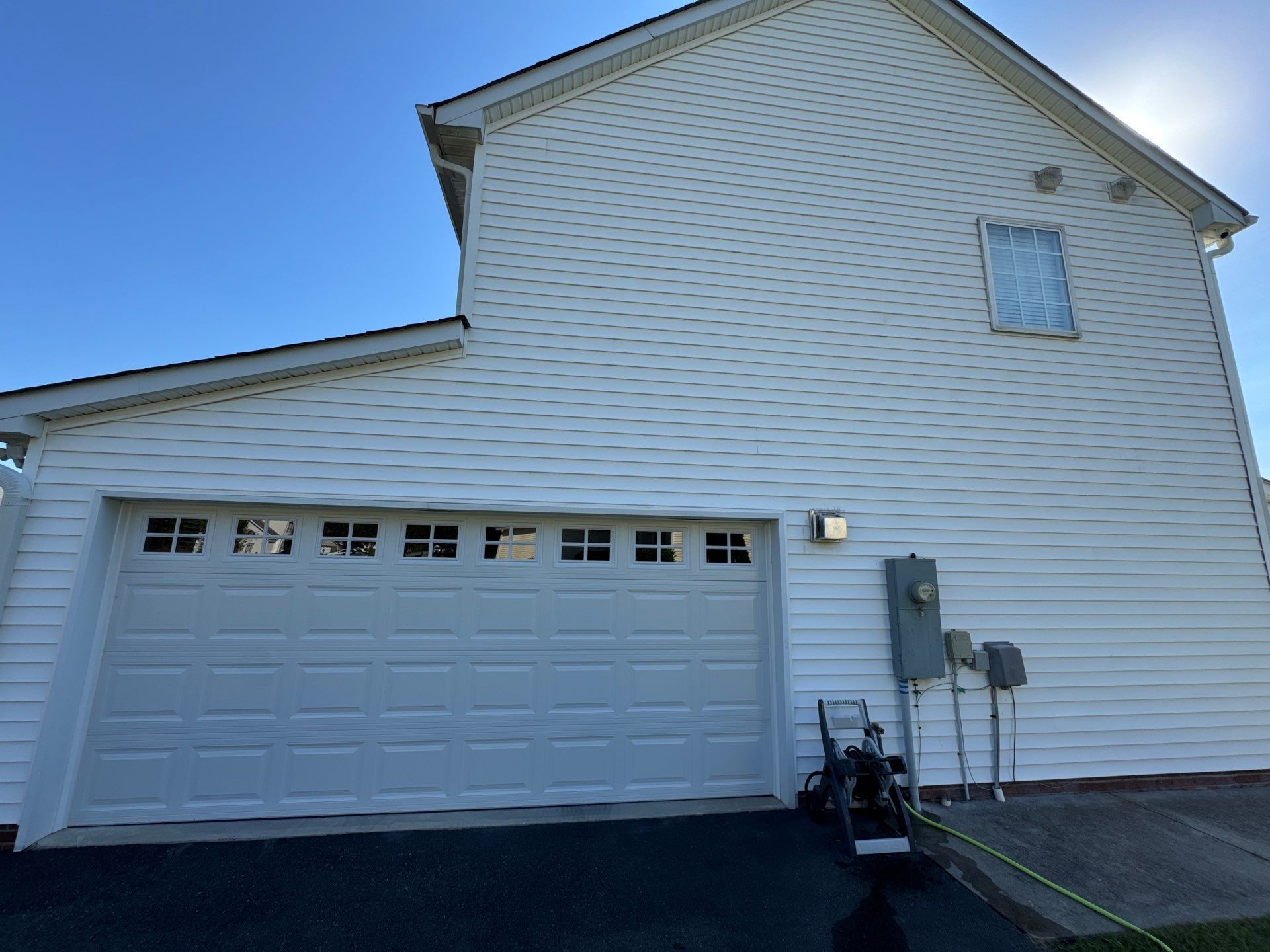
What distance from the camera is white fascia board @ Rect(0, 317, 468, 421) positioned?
11.5ft

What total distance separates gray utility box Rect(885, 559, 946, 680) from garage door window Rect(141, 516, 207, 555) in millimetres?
5317

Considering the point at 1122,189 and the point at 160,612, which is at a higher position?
the point at 1122,189

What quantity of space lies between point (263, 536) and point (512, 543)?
1.80 m

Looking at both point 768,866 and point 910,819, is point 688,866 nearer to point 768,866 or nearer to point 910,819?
point 768,866

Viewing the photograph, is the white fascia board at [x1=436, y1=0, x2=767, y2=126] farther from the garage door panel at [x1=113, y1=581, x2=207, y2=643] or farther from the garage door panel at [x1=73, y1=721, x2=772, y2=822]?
the garage door panel at [x1=73, y1=721, x2=772, y2=822]

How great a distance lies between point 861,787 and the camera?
3.95m

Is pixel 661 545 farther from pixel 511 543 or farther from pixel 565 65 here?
pixel 565 65

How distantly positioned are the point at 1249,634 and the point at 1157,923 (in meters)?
3.83

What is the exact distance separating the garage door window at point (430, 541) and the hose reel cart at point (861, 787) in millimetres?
3000

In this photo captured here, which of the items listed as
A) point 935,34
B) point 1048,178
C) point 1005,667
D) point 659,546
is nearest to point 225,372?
point 659,546

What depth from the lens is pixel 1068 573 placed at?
4.77 metres

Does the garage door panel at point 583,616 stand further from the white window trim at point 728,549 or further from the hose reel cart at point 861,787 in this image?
the hose reel cart at point 861,787

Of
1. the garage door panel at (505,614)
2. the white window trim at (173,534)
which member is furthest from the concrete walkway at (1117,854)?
the white window trim at (173,534)

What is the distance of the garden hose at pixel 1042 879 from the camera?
2639 millimetres
